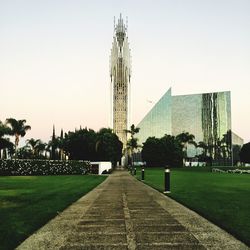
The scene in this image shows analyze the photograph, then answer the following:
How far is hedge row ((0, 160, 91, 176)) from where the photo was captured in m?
51.0

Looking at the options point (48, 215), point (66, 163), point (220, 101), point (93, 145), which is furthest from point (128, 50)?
point (48, 215)

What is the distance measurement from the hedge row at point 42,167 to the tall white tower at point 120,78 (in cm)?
12420

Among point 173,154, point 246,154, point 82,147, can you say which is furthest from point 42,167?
point 246,154

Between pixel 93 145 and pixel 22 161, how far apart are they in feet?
124

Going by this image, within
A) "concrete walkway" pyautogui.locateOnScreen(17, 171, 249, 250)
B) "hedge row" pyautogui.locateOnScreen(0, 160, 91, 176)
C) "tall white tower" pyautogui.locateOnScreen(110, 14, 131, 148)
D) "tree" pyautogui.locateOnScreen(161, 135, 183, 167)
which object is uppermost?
"tall white tower" pyautogui.locateOnScreen(110, 14, 131, 148)

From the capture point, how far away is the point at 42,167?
53.1 metres

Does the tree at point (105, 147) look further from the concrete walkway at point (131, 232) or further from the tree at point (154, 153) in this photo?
the concrete walkway at point (131, 232)

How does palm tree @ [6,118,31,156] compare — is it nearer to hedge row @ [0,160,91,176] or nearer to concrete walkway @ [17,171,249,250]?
hedge row @ [0,160,91,176]

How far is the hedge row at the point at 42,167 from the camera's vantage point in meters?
51.0

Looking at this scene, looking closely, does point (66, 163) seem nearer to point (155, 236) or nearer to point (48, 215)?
point (48, 215)

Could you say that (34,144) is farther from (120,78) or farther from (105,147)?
(120,78)

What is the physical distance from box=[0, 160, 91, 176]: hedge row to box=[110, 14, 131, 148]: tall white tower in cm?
12420

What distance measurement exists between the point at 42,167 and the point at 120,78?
5522 inches

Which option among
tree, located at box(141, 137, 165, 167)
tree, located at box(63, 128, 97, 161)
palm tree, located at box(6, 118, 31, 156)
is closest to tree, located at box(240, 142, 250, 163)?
tree, located at box(141, 137, 165, 167)
